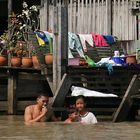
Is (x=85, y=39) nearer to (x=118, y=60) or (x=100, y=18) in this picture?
(x=100, y=18)

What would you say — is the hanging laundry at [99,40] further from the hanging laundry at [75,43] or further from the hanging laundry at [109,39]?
the hanging laundry at [75,43]

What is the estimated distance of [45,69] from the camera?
13.2 m

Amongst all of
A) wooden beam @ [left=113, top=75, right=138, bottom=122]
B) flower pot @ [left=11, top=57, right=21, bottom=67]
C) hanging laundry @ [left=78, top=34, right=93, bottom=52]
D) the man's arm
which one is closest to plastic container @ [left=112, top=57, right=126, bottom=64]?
wooden beam @ [left=113, top=75, right=138, bottom=122]

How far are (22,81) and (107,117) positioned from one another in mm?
2813

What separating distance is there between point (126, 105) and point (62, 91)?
1.46 meters

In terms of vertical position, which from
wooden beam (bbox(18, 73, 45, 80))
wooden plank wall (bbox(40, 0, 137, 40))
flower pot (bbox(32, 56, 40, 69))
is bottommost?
wooden beam (bbox(18, 73, 45, 80))

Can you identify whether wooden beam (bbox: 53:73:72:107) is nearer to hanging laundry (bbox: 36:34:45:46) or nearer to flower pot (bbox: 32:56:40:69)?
flower pot (bbox: 32:56:40:69)

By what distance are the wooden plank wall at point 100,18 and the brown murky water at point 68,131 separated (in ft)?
12.5

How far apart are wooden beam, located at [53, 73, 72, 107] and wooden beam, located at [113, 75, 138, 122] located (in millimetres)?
1242

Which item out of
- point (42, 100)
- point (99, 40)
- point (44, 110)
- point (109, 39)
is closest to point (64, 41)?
point (42, 100)

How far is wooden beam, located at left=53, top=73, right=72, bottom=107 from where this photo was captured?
12.3 metres

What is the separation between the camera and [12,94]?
14.3 m

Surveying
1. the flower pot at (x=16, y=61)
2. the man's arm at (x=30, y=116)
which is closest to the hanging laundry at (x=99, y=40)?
the flower pot at (x=16, y=61)

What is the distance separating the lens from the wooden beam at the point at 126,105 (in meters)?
12.1
